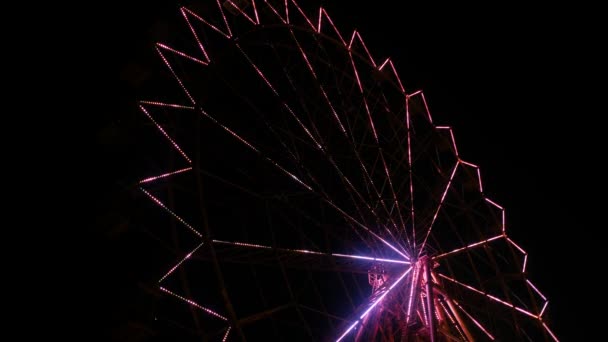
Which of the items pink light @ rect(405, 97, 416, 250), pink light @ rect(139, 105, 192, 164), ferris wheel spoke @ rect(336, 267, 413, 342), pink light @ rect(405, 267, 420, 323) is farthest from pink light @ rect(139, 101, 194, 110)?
pink light @ rect(405, 97, 416, 250)

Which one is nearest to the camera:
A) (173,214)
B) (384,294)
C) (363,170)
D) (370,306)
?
(173,214)

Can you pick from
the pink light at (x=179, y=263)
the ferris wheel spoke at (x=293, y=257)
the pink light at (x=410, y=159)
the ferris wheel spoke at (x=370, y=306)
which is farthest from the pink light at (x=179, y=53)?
the pink light at (x=410, y=159)

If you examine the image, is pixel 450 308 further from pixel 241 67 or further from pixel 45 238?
pixel 45 238

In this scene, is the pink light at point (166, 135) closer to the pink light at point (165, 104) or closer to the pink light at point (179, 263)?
the pink light at point (165, 104)

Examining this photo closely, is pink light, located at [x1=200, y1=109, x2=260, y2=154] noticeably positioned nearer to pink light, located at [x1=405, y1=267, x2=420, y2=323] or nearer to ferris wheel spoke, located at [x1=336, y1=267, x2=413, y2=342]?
ferris wheel spoke, located at [x1=336, y1=267, x2=413, y2=342]

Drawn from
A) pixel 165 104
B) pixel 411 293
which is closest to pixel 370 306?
pixel 411 293

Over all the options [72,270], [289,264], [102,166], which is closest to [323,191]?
[289,264]

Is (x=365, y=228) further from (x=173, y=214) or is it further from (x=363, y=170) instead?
(x=173, y=214)

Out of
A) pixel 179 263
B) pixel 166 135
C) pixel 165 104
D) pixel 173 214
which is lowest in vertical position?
pixel 179 263

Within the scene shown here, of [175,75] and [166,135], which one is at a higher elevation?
[175,75]

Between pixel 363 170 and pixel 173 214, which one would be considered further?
pixel 363 170

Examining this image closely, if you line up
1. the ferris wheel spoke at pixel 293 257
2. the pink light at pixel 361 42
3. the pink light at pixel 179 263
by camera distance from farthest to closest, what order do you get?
the pink light at pixel 361 42
the ferris wheel spoke at pixel 293 257
the pink light at pixel 179 263

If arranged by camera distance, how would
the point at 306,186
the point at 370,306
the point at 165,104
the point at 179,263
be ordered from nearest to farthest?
the point at 179,263
the point at 165,104
the point at 370,306
the point at 306,186

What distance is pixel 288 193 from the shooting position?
18.9 feet
